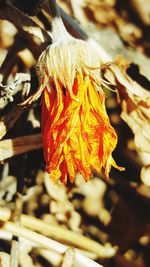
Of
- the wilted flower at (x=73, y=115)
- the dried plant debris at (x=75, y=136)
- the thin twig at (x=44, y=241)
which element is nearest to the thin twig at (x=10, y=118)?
the dried plant debris at (x=75, y=136)

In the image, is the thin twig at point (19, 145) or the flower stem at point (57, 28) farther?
the thin twig at point (19, 145)

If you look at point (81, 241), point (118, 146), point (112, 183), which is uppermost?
point (118, 146)

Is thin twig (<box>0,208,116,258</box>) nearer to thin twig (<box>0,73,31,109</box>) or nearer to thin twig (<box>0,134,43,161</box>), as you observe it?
Answer: thin twig (<box>0,134,43,161</box>)

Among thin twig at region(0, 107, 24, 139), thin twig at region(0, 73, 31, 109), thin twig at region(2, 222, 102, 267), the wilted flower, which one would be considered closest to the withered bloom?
the wilted flower

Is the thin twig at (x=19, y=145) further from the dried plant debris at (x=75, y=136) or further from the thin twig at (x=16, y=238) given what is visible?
the thin twig at (x=16, y=238)

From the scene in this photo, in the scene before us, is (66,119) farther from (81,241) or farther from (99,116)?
(81,241)

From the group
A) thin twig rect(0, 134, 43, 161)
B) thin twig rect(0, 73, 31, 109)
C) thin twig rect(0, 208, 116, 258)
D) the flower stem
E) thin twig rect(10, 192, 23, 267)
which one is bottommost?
thin twig rect(0, 208, 116, 258)

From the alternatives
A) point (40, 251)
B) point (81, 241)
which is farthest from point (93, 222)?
point (40, 251)

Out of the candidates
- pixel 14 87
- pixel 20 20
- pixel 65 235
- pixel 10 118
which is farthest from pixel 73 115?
pixel 65 235
